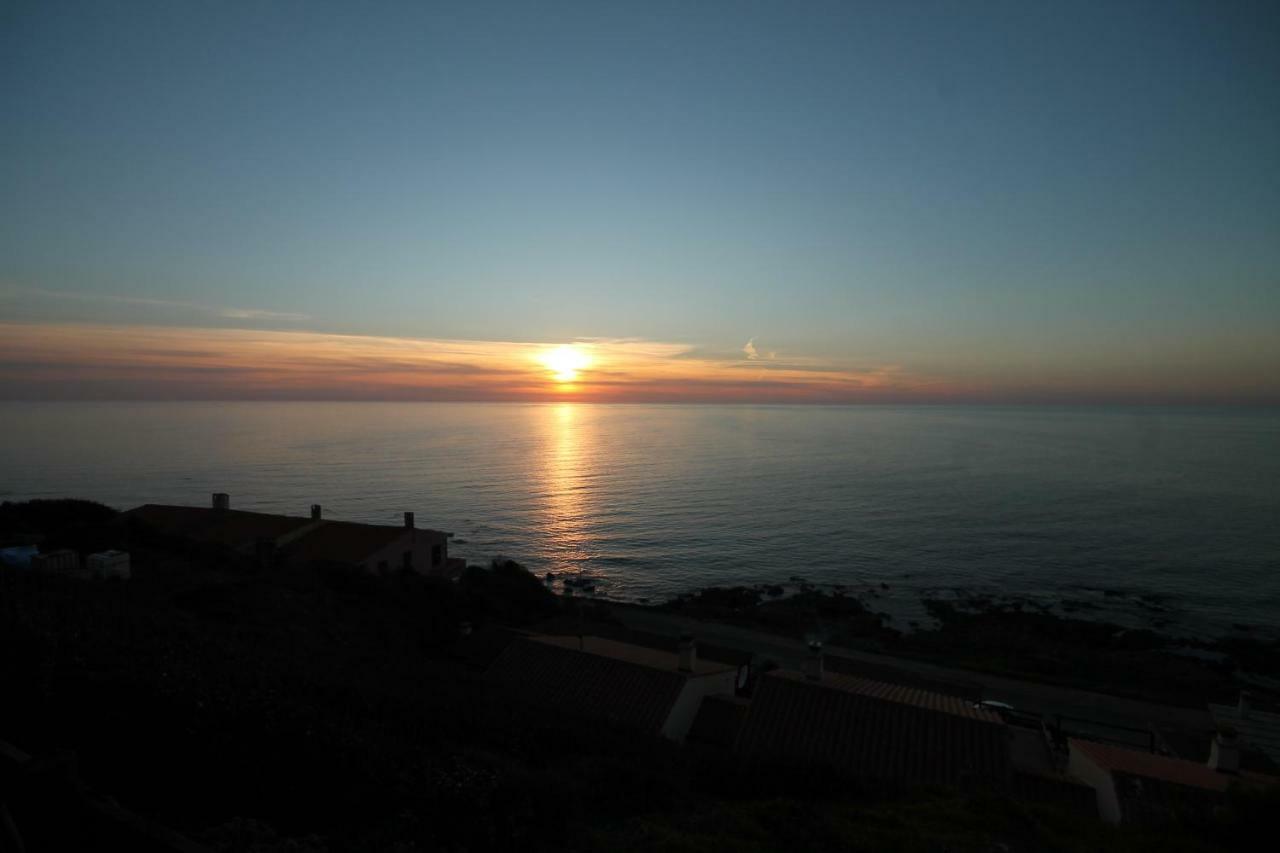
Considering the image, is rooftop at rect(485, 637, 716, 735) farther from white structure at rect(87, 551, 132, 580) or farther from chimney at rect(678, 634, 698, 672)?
white structure at rect(87, 551, 132, 580)

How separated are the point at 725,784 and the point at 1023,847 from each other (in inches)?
158

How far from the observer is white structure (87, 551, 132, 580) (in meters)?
19.8

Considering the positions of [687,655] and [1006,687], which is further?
A: [1006,687]

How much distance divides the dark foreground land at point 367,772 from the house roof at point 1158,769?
380 cm

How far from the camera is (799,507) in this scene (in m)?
66.6

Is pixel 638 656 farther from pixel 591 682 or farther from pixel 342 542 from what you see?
pixel 342 542

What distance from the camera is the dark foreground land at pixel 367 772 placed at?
22.4 feet

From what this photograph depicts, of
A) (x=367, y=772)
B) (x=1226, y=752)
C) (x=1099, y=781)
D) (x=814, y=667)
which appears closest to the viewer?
(x=367, y=772)

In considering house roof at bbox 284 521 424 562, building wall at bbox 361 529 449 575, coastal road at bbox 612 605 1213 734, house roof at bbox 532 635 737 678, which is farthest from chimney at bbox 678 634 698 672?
house roof at bbox 284 521 424 562

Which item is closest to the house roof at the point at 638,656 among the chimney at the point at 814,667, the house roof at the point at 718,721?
the house roof at the point at 718,721

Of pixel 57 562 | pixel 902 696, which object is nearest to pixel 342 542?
pixel 57 562

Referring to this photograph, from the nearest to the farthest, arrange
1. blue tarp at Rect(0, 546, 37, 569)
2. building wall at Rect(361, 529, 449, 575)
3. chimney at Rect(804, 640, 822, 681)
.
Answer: chimney at Rect(804, 640, 822, 681)
blue tarp at Rect(0, 546, 37, 569)
building wall at Rect(361, 529, 449, 575)

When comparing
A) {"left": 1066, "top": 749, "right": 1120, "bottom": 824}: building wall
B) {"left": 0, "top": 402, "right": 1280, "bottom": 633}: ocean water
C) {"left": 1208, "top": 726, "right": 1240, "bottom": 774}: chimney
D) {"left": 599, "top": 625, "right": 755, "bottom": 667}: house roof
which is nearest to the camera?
{"left": 1066, "top": 749, "right": 1120, "bottom": 824}: building wall

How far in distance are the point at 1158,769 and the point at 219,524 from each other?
36.9m
